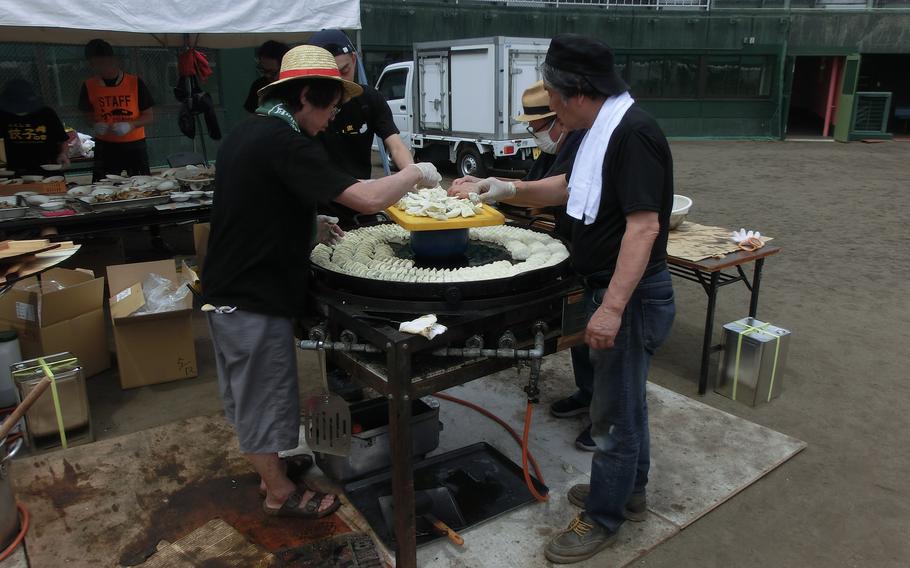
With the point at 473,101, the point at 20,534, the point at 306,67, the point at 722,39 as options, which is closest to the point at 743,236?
the point at 306,67

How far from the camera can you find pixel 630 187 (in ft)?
6.42

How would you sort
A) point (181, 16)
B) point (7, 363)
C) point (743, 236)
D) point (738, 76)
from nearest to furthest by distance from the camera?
point (7, 363) < point (743, 236) < point (181, 16) < point (738, 76)

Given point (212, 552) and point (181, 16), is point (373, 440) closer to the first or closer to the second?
point (212, 552)

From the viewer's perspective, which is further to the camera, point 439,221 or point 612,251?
point 439,221

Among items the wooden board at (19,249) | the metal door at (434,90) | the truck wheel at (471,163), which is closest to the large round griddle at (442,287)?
the wooden board at (19,249)

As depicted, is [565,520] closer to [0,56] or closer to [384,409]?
[384,409]

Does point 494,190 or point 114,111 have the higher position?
point 114,111

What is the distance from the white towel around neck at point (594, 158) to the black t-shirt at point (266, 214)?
2.45 ft

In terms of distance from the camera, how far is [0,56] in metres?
9.27

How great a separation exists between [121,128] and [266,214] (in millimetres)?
4711

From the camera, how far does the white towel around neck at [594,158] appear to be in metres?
2.04

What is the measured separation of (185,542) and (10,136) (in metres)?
4.93

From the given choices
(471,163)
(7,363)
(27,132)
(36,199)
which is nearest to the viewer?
(7,363)

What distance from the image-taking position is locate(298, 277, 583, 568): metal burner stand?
1.97 meters
